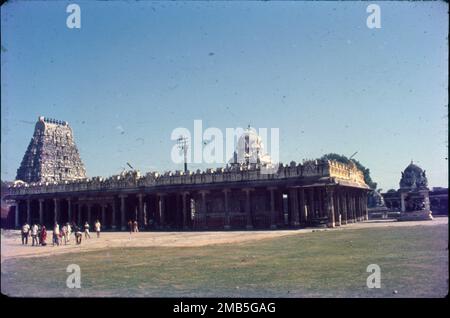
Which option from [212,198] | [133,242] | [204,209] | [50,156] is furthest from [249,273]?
[50,156]

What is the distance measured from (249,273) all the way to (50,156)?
85016 millimetres

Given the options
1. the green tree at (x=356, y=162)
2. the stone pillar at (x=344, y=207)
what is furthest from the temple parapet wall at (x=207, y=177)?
the green tree at (x=356, y=162)

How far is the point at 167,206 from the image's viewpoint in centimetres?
5331

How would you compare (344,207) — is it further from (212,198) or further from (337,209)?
(212,198)

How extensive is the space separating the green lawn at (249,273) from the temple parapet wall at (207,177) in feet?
64.4

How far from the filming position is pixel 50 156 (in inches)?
3553

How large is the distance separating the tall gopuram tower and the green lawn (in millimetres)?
73597

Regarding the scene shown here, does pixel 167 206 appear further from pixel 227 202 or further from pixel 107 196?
pixel 227 202

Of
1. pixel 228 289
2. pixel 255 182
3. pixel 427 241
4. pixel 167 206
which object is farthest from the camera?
pixel 167 206

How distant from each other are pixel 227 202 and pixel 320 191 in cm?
1208

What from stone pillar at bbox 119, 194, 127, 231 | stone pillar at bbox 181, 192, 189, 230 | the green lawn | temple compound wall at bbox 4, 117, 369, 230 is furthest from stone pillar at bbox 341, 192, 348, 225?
Answer: the green lawn
